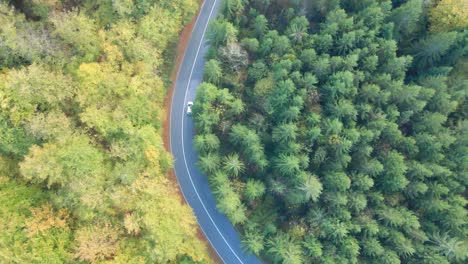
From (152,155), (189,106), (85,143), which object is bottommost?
(152,155)

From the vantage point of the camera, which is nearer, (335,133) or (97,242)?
(97,242)

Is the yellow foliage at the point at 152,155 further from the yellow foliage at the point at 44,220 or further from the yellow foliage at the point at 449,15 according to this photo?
the yellow foliage at the point at 449,15

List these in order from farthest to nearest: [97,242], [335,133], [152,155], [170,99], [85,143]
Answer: [170,99] < [335,133] < [152,155] < [85,143] < [97,242]

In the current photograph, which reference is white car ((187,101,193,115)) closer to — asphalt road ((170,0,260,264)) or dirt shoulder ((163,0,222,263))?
asphalt road ((170,0,260,264))

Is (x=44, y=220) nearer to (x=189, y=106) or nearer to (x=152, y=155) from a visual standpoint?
(x=152, y=155)

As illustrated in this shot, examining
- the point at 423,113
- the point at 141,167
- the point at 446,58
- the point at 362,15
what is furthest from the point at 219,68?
the point at 446,58

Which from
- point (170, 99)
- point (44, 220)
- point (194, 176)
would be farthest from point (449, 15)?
point (44, 220)

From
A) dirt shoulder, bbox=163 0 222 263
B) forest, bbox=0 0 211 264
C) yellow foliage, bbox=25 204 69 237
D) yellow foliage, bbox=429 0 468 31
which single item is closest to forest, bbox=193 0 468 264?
yellow foliage, bbox=429 0 468 31
